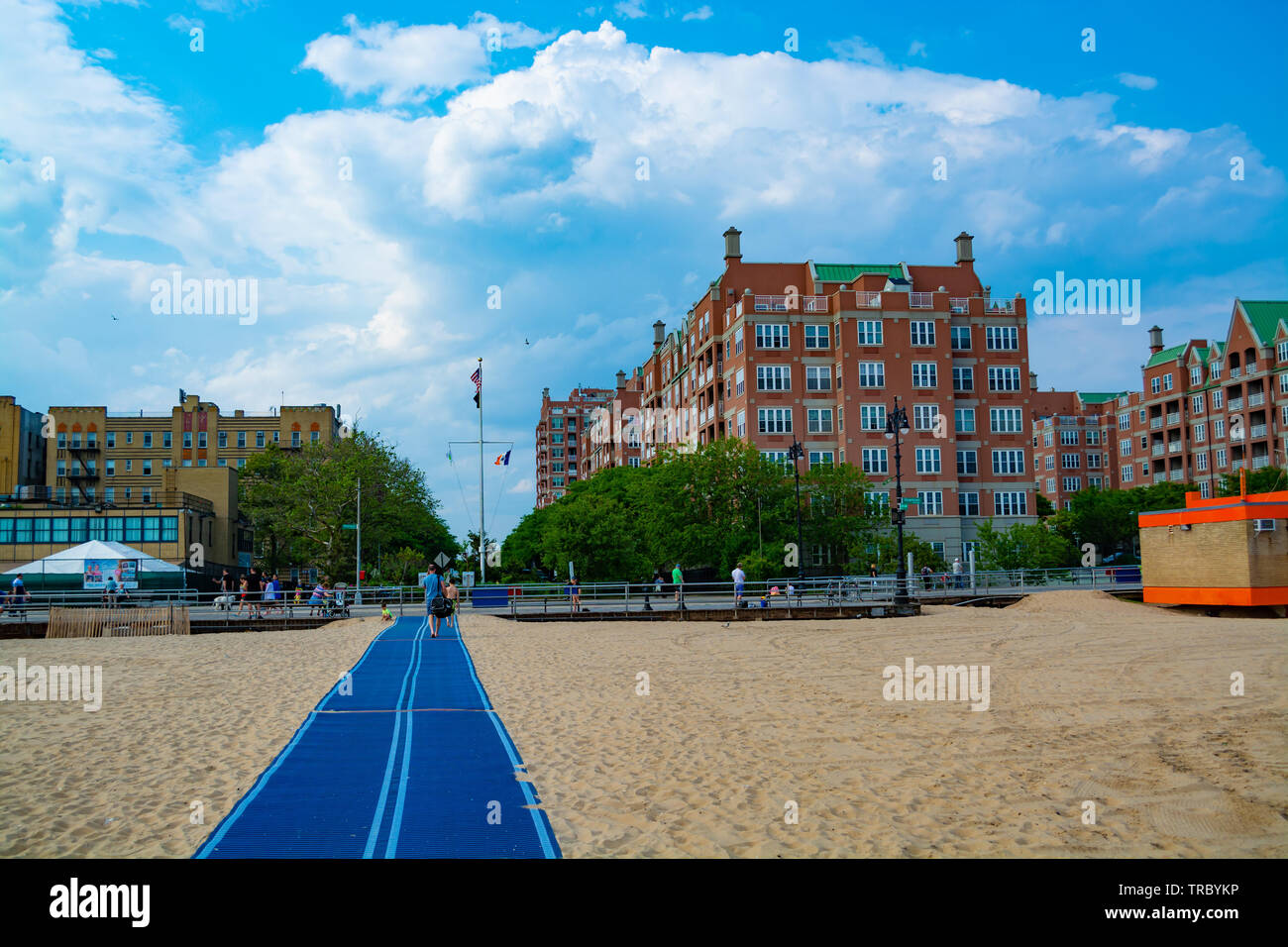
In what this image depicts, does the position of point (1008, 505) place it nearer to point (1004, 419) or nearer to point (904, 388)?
point (1004, 419)

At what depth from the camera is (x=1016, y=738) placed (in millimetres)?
12375

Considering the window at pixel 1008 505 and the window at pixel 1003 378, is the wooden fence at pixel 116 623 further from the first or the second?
the window at pixel 1003 378

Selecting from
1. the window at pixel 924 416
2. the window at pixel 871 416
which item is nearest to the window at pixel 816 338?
the window at pixel 871 416

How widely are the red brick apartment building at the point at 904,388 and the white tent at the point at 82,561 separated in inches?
1443

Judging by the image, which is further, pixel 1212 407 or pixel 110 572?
pixel 1212 407

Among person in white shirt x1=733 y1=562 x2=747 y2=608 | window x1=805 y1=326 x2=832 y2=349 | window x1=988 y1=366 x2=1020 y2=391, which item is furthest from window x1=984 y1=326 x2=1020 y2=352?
person in white shirt x1=733 y1=562 x2=747 y2=608

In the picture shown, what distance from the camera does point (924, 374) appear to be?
64.8 m

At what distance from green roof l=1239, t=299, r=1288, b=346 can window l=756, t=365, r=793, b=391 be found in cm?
4532

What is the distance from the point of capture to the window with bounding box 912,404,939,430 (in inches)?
2537

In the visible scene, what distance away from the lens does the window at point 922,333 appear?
213 feet

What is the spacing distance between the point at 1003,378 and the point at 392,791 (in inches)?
2559

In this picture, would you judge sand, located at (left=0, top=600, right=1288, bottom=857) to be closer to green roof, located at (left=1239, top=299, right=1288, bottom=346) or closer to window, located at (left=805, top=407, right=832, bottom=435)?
window, located at (left=805, top=407, right=832, bottom=435)

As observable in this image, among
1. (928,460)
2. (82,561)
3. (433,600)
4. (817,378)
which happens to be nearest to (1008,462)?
(928,460)
